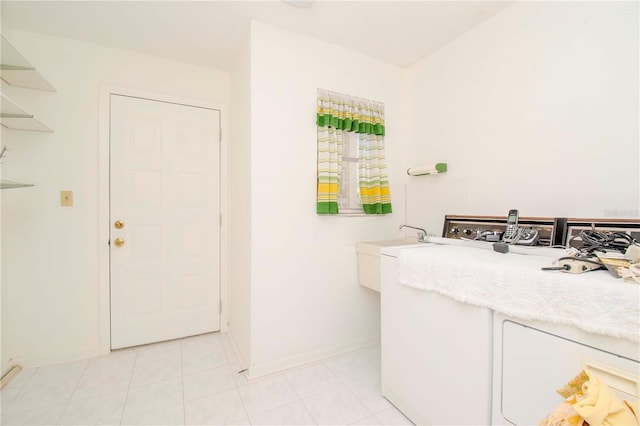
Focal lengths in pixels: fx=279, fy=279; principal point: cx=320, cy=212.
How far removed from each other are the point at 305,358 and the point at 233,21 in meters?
2.50

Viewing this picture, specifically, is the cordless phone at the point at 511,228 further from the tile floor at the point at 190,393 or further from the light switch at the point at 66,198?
the light switch at the point at 66,198

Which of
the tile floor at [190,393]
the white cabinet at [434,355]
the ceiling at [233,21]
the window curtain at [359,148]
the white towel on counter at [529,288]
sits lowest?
the tile floor at [190,393]

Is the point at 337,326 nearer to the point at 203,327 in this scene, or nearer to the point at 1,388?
the point at 203,327

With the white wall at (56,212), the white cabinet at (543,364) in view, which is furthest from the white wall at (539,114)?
the white wall at (56,212)

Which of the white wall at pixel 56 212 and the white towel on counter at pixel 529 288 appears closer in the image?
the white towel on counter at pixel 529 288

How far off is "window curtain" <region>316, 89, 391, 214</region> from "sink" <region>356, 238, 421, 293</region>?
29 cm

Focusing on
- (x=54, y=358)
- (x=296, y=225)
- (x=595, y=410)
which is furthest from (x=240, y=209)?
(x=595, y=410)

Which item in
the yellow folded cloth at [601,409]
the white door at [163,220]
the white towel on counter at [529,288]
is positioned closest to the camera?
the yellow folded cloth at [601,409]

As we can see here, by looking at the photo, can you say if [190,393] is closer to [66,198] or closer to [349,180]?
[66,198]

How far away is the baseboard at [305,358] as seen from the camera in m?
1.96

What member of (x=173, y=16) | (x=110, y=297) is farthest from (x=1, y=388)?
(x=173, y=16)

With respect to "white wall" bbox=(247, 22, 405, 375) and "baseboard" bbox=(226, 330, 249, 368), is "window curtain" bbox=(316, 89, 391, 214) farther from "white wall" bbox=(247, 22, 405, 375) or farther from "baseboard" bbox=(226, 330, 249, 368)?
"baseboard" bbox=(226, 330, 249, 368)

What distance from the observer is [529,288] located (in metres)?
1.03

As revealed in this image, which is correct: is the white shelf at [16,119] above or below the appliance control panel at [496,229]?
above
